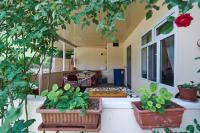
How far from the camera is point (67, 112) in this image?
144 cm

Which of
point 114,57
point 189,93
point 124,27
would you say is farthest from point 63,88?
point 114,57

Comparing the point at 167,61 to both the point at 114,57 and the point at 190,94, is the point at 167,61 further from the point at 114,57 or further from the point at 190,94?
the point at 114,57

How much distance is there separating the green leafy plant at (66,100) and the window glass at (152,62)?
133 inches

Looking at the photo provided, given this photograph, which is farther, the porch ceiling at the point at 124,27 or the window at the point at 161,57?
the porch ceiling at the point at 124,27

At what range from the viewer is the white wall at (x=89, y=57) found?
14.1 meters

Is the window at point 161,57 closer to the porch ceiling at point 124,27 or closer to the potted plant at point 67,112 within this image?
the porch ceiling at point 124,27

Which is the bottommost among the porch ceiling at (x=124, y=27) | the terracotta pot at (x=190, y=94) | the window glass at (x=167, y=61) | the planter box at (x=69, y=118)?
the planter box at (x=69, y=118)

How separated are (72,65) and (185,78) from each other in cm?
1206

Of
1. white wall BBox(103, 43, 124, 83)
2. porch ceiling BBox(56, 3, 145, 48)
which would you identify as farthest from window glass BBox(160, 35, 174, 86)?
white wall BBox(103, 43, 124, 83)

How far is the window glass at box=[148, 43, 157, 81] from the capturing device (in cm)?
471

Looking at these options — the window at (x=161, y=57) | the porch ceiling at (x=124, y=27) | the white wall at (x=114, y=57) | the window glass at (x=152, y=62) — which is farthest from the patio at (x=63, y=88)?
the white wall at (x=114, y=57)

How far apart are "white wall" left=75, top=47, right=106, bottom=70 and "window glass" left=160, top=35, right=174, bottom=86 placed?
9865mm

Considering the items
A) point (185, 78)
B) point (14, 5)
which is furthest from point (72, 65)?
point (14, 5)

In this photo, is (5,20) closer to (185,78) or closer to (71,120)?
(71,120)
